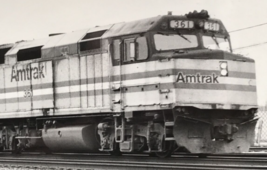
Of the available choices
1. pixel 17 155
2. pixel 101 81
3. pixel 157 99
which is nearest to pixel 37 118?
pixel 17 155

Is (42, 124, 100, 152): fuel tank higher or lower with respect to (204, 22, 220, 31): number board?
lower

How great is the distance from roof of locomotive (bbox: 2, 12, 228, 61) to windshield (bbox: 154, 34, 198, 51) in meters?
0.31

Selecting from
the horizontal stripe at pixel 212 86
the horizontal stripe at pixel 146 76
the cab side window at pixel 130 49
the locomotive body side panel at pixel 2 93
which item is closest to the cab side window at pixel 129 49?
the cab side window at pixel 130 49

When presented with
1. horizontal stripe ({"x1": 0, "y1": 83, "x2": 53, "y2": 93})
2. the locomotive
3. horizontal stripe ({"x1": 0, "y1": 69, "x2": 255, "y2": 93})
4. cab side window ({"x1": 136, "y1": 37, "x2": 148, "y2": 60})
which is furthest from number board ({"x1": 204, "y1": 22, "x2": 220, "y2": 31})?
horizontal stripe ({"x1": 0, "y1": 83, "x2": 53, "y2": 93})

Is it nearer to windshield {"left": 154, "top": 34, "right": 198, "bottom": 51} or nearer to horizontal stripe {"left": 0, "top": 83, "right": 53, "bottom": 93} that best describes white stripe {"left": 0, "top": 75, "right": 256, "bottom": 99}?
horizontal stripe {"left": 0, "top": 83, "right": 53, "bottom": 93}

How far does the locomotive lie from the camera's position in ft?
45.9

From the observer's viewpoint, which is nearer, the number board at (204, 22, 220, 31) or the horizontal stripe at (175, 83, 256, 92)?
the horizontal stripe at (175, 83, 256, 92)

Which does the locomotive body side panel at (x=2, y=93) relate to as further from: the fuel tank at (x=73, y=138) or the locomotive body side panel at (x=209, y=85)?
the locomotive body side panel at (x=209, y=85)

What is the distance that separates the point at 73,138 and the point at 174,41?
4.55 meters

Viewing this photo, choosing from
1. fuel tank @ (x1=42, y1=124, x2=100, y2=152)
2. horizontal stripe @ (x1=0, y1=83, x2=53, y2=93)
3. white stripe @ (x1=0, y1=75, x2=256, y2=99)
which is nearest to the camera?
white stripe @ (x1=0, y1=75, x2=256, y2=99)

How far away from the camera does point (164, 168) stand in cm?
1290

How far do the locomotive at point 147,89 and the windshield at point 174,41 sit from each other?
0.03 meters

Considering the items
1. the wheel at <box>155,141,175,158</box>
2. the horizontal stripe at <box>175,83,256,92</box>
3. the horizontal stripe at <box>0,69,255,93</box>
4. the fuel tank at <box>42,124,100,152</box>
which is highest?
the horizontal stripe at <box>0,69,255,93</box>

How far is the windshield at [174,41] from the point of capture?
14555 mm
